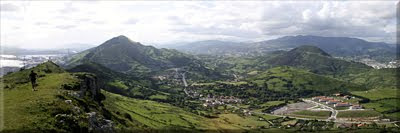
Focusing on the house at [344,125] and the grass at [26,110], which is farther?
the house at [344,125]

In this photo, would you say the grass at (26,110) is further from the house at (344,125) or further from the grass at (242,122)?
the house at (344,125)

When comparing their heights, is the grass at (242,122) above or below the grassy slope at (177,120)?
below

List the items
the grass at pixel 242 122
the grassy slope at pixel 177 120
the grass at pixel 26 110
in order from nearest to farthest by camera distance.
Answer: the grass at pixel 26 110, the grassy slope at pixel 177 120, the grass at pixel 242 122

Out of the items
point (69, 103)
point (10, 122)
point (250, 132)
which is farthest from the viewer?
point (250, 132)

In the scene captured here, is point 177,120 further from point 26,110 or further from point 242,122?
point 26,110

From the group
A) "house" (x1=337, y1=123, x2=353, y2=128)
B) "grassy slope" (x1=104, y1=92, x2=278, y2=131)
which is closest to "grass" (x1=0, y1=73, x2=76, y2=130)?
"grassy slope" (x1=104, y1=92, x2=278, y2=131)

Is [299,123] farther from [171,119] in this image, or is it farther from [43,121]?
[43,121]

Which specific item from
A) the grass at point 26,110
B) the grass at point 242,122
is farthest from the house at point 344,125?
the grass at point 26,110

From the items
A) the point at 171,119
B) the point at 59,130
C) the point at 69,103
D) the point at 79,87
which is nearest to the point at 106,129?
the point at 69,103

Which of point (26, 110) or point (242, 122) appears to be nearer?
point (26, 110)

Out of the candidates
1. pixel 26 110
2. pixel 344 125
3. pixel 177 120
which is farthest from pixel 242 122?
pixel 26 110

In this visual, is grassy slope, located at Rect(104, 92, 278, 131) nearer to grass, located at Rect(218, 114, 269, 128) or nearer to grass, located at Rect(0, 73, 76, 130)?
grass, located at Rect(218, 114, 269, 128)
